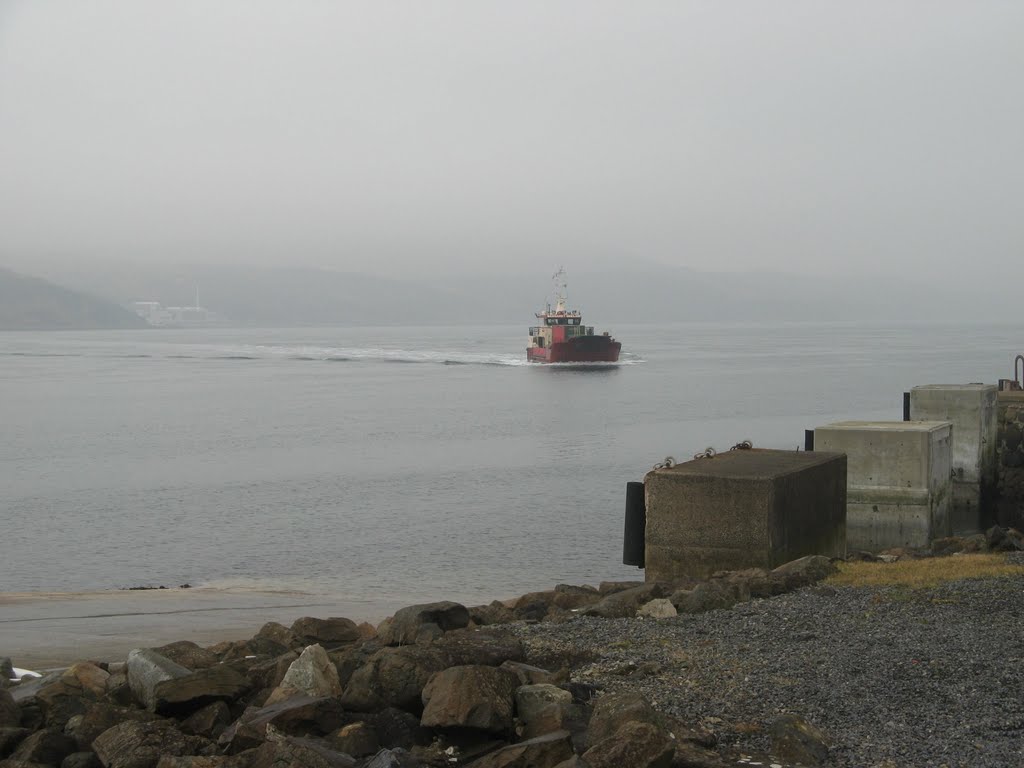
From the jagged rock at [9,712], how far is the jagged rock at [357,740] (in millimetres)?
2093

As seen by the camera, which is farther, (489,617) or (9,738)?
(489,617)

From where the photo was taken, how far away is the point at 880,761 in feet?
16.1

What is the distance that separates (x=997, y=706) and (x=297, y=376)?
241 ft

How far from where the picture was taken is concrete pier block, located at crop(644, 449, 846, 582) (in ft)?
32.6

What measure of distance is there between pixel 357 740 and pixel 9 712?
2333mm

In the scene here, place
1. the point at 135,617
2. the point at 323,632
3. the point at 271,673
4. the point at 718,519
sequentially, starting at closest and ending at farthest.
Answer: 1. the point at 271,673
2. the point at 323,632
3. the point at 718,519
4. the point at 135,617

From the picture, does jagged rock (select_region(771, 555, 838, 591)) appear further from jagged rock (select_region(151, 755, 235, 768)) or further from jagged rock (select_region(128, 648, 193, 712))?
jagged rock (select_region(151, 755, 235, 768))

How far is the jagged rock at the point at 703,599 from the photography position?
807cm

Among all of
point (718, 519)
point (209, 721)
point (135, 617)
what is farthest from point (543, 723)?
point (135, 617)

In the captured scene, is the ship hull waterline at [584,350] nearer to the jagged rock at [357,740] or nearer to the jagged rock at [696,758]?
the jagged rock at [357,740]

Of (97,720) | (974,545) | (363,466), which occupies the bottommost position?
(363,466)

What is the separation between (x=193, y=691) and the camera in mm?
6105

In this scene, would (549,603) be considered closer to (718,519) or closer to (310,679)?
(718,519)

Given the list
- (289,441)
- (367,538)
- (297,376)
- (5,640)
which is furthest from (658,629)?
(297,376)
